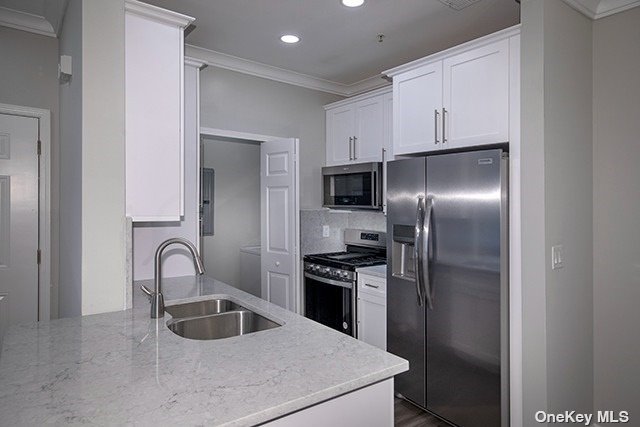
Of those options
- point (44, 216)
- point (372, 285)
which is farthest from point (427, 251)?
point (44, 216)

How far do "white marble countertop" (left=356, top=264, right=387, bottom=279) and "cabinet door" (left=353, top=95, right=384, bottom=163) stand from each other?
0.94 meters

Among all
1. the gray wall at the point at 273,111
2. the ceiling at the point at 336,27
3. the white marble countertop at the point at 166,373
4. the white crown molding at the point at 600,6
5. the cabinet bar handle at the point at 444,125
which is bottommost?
the white marble countertop at the point at 166,373

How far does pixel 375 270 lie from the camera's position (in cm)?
315

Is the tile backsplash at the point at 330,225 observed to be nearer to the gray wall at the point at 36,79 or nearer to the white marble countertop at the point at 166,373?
the gray wall at the point at 36,79

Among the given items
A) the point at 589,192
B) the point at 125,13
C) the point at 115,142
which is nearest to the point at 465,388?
the point at 589,192

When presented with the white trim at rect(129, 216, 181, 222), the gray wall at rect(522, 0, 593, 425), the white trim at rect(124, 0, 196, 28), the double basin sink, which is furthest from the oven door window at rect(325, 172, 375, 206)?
the white trim at rect(124, 0, 196, 28)

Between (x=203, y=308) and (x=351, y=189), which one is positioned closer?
(x=203, y=308)

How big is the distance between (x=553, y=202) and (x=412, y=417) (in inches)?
64.2

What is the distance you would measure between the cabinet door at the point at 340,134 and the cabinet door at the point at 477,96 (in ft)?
4.39

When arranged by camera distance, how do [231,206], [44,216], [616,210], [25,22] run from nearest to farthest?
[616,210], [25,22], [44,216], [231,206]

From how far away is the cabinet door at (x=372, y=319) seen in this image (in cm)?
297

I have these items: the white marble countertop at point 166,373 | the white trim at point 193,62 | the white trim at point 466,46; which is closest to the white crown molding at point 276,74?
the white trim at point 193,62

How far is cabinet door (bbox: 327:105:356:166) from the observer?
12.6 ft

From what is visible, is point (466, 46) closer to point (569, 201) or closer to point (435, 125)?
point (435, 125)
